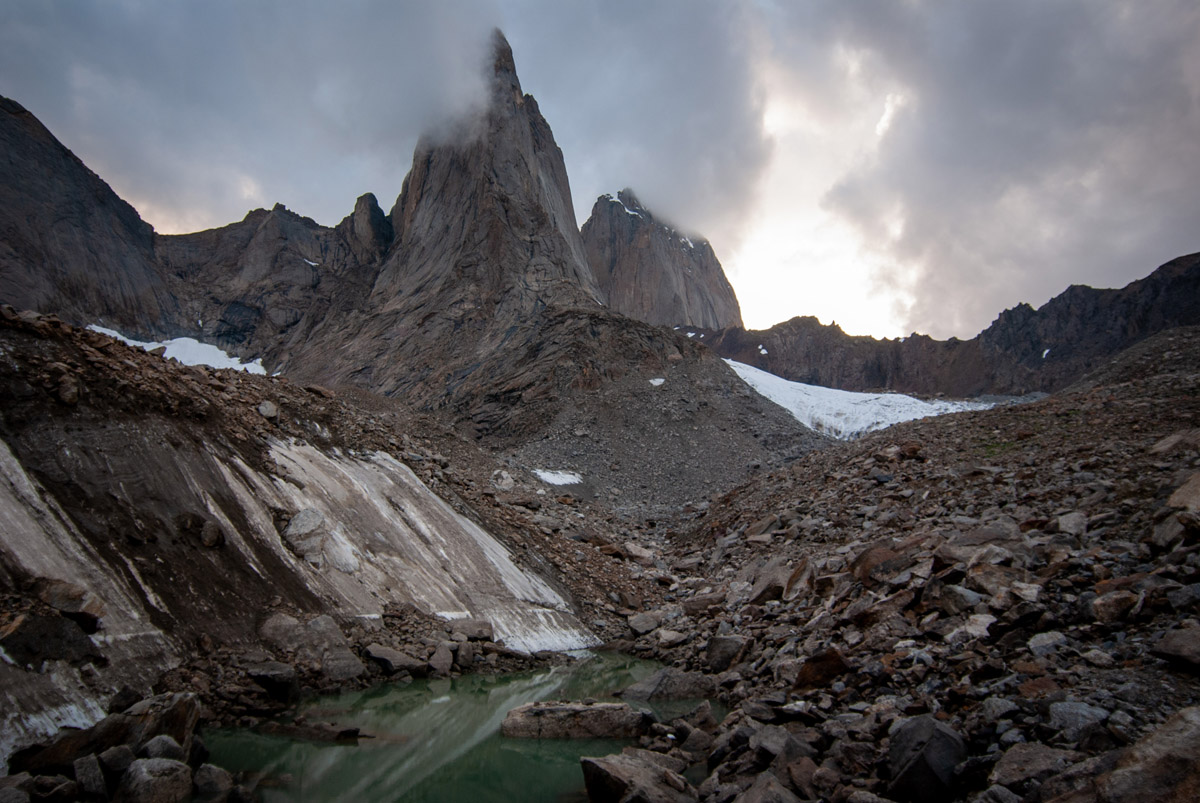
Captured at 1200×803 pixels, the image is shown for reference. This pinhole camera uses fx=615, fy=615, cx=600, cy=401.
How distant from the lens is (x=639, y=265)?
126m

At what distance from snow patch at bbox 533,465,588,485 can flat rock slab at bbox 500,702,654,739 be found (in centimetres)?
2592

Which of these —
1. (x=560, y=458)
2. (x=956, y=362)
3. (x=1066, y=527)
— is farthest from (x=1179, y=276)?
(x=1066, y=527)

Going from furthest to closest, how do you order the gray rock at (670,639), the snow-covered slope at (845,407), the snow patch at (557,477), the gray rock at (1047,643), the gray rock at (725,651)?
the snow-covered slope at (845,407) → the snow patch at (557,477) → the gray rock at (670,639) → the gray rock at (725,651) → the gray rock at (1047,643)

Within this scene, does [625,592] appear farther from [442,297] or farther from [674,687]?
[442,297]

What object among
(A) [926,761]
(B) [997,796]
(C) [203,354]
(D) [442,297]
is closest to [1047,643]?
(A) [926,761]

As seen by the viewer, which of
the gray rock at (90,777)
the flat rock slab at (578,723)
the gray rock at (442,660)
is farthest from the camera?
the gray rock at (442,660)

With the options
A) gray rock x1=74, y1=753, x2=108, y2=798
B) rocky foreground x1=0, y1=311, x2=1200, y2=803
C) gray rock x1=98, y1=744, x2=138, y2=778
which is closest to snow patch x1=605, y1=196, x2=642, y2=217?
rocky foreground x1=0, y1=311, x2=1200, y2=803

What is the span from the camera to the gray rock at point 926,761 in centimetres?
501

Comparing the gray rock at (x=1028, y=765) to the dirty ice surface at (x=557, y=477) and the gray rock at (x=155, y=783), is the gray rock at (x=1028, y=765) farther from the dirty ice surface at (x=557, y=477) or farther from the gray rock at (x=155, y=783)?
the dirty ice surface at (x=557, y=477)

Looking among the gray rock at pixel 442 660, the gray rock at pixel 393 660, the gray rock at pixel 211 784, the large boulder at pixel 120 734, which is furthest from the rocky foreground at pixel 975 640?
the large boulder at pixel 120 734

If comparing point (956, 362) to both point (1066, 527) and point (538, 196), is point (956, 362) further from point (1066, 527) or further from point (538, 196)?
point (1066, 527)

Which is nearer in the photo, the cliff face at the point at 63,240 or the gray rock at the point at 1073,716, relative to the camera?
the gray rock at the point at 1073,716

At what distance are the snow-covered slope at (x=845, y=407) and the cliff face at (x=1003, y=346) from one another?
2276 centimetres

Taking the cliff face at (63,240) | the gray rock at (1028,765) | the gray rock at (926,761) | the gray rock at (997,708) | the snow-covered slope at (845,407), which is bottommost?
the gray rock at (926,761)
